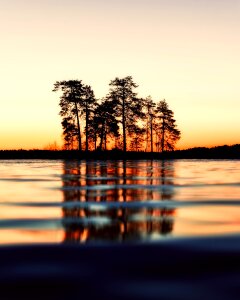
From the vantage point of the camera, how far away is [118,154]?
7719cm

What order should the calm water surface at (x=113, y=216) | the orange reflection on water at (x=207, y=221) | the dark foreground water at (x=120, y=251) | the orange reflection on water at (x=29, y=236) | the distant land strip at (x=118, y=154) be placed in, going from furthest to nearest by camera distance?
the distant land strip at (x=118, y=154) → the orange reflection on water at (x=207, y=221) → the calm water surface at (x=113, y=216) → the orange reflection on water at (x=29, y=236) → the dark foreground water at (x=120, y=251)

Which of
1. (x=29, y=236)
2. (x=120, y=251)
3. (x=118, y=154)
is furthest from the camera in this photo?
(x=118, y=154)

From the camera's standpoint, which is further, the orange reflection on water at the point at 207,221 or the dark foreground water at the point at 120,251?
the orange reflection on water at the point at 207,221

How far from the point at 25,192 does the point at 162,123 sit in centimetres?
9344

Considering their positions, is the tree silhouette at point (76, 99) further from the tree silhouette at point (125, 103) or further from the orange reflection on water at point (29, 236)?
the orange reflection on water at point (29, 236)

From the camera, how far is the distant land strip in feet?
250

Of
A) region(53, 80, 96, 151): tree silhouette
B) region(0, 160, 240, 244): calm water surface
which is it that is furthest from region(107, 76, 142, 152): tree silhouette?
region(0, 160, 240, 244): calm water surface

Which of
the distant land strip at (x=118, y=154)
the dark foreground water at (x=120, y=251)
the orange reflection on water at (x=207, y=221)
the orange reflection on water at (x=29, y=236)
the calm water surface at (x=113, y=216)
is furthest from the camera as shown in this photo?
the distant land strip at (x=118, y=154)

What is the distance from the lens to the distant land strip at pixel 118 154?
76.3m

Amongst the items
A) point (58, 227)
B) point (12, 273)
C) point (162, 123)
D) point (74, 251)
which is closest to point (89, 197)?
point (58, 227)

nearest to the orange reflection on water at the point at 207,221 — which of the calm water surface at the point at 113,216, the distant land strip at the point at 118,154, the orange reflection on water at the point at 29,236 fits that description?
the calm water surface at the point at 113,216

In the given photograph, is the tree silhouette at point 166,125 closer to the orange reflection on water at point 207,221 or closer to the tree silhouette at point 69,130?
the tree silhouette at point 69,130

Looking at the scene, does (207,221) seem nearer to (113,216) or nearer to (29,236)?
(113,216)

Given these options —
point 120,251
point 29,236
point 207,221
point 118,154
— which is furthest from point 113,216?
point 118,154
